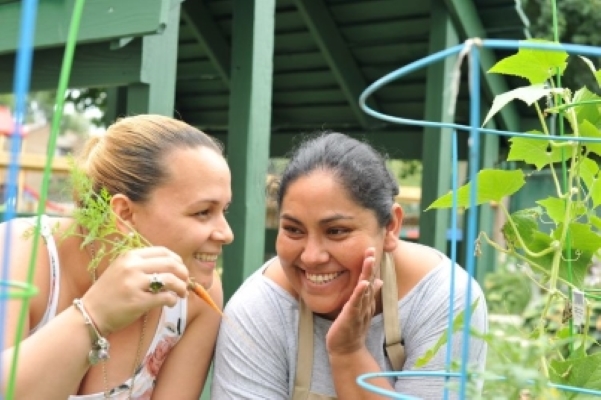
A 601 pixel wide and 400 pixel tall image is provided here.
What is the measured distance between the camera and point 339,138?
66.8 inches

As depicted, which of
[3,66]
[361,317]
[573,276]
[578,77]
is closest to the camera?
[573,276]

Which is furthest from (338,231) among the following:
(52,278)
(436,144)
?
(436,144)

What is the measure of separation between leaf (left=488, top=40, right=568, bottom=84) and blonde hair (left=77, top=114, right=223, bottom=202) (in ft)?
2.26

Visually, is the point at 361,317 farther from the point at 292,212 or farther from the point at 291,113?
the point at 291,113

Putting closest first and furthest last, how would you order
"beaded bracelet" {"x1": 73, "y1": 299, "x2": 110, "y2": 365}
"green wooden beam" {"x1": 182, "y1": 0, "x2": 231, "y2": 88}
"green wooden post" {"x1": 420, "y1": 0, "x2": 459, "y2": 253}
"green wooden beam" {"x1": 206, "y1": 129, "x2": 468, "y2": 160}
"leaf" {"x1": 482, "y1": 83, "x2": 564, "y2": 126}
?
"leaf" {"x1": 482, "y1": 83, "x2": 564, "y2": 126} → "beaded bracelet" {"x1": 73, "y1": 299, "x2": 110, "y2": 365} → "green wooden post" {"x1": 420, "y1": 0, "x2": 459, "y2": 253} → "green wooden beam" {"x1": 182, "y1": 0, "x2": 231, "y2": 88} → "green wooden beam" {"x1": 206, "y1": 129, "x2": 468, "y2": 160}

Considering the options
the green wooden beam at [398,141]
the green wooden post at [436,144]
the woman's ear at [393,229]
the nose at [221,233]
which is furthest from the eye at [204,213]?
the green wooden beam at [398,141]

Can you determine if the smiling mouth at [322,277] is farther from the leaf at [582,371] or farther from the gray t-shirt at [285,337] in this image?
the leaf at [582,371]

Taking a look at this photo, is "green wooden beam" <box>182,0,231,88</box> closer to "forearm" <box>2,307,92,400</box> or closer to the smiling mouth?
the smiling mouth

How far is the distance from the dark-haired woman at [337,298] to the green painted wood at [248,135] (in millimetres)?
596

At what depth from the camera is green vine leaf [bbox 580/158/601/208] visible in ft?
4.41

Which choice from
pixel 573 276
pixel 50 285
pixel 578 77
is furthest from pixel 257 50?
pixel 578 77

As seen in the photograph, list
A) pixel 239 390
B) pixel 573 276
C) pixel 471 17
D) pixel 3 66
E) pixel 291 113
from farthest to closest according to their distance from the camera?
1. pixel 291 113
2. pixel 471 17
3. pixel 3 66
4. pixel 239 390
5. pixel 573 276

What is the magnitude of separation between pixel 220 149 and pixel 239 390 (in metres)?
0.52

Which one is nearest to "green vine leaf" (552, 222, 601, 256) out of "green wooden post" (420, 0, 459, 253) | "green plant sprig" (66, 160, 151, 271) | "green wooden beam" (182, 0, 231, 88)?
"green plant sprig" (66, 160, 151, 271)
